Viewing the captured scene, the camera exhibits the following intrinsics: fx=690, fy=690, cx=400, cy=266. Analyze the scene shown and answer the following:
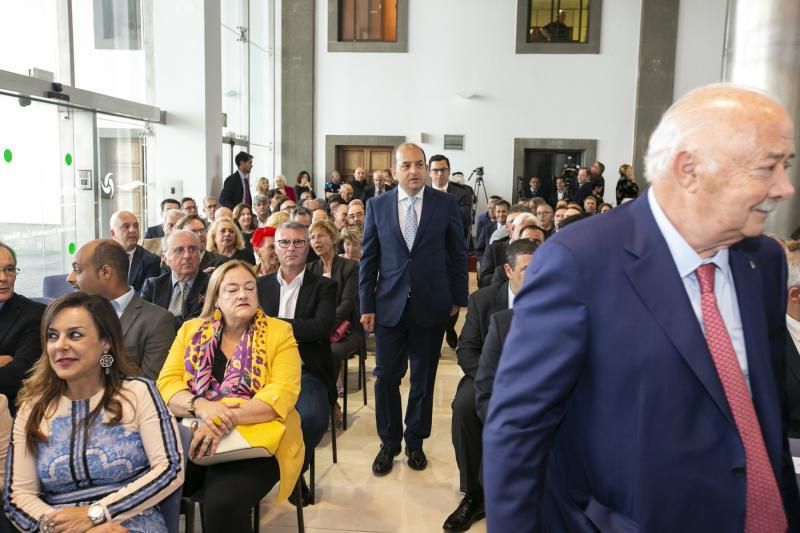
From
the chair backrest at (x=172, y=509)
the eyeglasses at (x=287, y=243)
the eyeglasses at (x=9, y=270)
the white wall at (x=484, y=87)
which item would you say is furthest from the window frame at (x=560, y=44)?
the chair backrest at (x=172, y=509)

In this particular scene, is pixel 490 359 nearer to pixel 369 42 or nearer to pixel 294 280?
pixel 294 280

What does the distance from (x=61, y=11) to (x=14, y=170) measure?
1.83 meters

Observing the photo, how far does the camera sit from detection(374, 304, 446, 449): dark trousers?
3.88m

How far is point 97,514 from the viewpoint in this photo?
2143 mm

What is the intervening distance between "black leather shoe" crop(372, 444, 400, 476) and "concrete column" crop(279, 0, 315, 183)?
36.5 feet

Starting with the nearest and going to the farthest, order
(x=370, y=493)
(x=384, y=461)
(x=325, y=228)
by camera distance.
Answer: (x=370, y=493) → (x=384, y=461) → (x=325, y=228)


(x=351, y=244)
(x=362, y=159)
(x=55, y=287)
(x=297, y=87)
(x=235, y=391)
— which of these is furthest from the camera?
(x=362, y=159)

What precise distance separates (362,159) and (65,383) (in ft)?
41.4

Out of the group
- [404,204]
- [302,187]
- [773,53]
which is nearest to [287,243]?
[404,204]

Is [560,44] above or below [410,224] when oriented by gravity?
above

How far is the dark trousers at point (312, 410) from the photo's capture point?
3.16 m

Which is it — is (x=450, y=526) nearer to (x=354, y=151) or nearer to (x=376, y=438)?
(x=376, y=438)

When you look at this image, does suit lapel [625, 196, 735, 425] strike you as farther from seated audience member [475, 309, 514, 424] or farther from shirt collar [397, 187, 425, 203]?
shirt collar [397, 187, 425, 203]

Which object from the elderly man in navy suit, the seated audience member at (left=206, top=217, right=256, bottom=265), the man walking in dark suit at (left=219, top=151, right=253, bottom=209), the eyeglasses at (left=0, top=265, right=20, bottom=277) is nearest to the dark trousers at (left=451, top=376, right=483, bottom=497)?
the elderly man in navy suit
